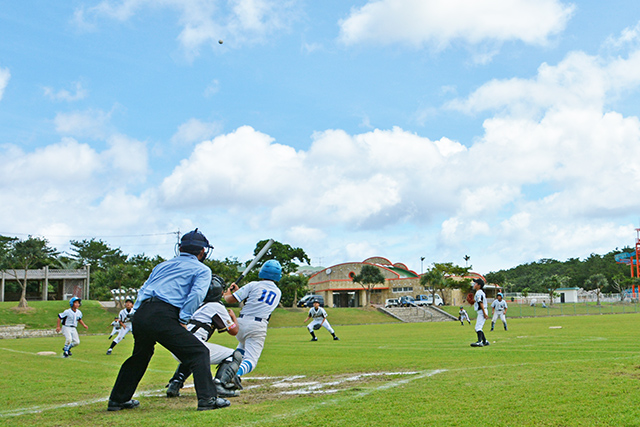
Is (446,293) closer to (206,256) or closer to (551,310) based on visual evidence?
(551,310)

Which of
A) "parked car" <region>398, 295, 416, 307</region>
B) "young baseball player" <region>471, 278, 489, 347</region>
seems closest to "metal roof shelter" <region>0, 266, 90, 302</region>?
"parked car" <region>398, 295, 416, 307</region>

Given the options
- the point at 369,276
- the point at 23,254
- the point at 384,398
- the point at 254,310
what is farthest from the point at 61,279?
the point at 384,398

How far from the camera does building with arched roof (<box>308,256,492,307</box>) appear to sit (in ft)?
262

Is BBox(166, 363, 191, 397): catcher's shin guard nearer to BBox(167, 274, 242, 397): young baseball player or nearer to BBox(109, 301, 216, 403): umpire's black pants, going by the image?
BBox(167, 274, 242, 397): young baseball player

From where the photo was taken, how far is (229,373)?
23.6 ft

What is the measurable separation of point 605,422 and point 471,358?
7324mm

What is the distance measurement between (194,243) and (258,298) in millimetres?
1942

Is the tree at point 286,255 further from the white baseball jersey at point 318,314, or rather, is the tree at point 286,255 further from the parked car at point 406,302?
the white baseball jersey at point 318,314

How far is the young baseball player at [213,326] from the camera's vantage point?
287 inches

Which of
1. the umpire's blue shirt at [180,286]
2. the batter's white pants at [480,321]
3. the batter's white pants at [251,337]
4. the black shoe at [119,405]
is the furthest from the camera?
the batter's white pants at [480,321]

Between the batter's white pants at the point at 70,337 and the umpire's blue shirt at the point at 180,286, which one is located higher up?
the umpire's blue shirt at the point at 180,286

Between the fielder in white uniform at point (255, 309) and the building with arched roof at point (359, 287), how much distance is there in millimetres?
70358

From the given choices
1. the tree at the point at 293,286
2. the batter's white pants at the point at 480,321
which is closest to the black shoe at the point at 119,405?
the batter's white pants at the point at 480,321

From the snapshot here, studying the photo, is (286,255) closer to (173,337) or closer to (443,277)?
(443,277)
